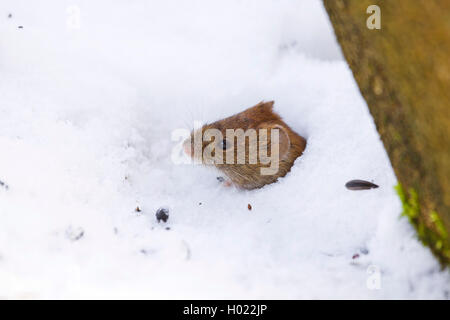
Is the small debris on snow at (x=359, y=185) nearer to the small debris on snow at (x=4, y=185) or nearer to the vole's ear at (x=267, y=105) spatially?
the vole's ear at (x=267, y=105)

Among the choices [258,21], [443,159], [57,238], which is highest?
[258,21]

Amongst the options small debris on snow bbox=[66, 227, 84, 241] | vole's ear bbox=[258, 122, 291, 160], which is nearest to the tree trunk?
vole's ear bbox=[258, 122, 291, 160]

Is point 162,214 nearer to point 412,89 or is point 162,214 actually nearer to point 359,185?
point 359,185

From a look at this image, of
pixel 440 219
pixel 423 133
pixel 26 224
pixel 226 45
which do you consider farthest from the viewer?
pixel 226 45

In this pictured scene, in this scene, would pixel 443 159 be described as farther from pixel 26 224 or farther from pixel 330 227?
pixel 26 224

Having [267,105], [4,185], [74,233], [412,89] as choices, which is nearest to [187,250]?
[74,233]

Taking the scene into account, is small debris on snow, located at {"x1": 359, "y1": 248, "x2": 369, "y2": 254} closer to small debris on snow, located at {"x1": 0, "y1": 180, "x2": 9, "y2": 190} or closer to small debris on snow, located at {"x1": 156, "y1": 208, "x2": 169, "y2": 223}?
small debris on snow, located at {"x1": 156, "y1": 208, "x2": 169, "y2": 223}
